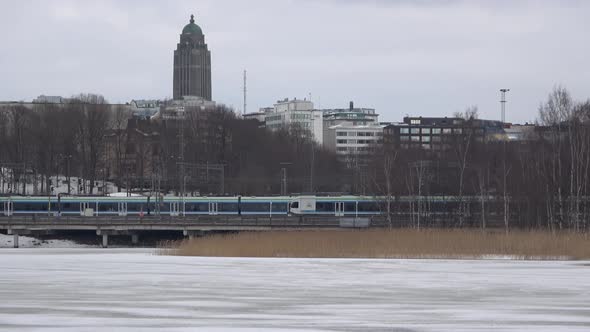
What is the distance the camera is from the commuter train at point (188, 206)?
9762 centimetres

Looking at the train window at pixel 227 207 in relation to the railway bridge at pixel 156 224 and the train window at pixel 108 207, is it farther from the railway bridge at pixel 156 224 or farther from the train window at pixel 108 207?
the train window at pixel 108 207

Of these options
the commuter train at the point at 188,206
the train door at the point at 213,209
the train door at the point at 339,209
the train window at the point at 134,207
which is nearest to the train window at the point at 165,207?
the commuter train at the point at 188,206

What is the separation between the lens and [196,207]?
101 metres

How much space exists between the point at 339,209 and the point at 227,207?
942 centimetres

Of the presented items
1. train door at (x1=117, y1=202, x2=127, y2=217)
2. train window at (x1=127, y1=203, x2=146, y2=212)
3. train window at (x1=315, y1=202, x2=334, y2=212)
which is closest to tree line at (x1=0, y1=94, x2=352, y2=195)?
train window at (x1=127, y1=203, x2=146, y2=212)

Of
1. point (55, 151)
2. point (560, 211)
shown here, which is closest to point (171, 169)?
point (55, 151)

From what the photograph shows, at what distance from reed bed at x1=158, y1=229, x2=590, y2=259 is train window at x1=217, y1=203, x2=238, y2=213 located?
38859 mm

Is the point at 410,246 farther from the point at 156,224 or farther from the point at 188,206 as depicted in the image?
the point at 188,206

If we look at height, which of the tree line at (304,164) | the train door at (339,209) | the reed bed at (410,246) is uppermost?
the tree line at (304,164)

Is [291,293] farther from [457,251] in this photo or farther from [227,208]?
[227,208]

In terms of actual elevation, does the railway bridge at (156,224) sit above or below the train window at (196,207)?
below

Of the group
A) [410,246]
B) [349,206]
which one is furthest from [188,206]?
[410,246]

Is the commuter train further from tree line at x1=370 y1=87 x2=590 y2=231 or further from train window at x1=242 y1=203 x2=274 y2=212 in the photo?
tree line at x1=370 y1=87 x2=590 y2=231

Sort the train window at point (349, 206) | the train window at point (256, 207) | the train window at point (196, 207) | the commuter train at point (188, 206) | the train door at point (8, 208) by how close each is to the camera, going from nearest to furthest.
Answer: the train window at point (349, 206), the commuter train at point (188, 206), the train window at point (256, 207), the train door at point (8, 208), the train window at point (196, 207)
